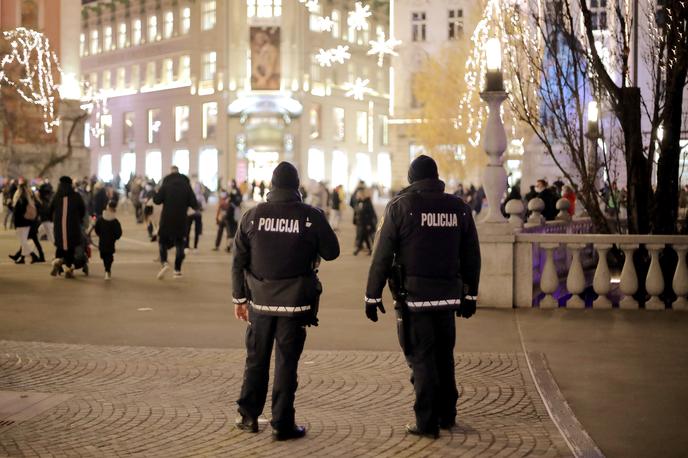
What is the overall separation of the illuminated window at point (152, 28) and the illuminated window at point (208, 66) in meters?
6.32

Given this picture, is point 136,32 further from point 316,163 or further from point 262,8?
point 316,163

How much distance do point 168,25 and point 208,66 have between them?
569cm

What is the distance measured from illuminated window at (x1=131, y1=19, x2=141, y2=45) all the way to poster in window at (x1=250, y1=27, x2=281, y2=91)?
11882 millimetres

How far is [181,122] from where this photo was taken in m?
70.4

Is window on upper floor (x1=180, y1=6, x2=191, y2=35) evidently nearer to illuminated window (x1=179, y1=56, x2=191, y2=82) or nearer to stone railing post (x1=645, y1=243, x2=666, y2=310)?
illuminated window (x1=179, y1=56, x2=191, y2=82)

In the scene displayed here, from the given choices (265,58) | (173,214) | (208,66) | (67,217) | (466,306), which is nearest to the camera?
(466,306)

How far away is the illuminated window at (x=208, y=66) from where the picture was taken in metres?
67.7

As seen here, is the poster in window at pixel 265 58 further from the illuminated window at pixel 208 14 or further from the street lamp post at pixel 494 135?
the street lamp post at pixel 494 135

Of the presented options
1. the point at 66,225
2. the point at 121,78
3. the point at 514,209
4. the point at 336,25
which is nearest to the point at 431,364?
the point at 514,209

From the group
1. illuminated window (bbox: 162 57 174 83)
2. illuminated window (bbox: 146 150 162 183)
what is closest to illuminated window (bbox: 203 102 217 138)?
illuminated window (bbox: 162 57 174 83)

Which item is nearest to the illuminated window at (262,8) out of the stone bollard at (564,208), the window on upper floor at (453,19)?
the window on upper floor at (453,19)

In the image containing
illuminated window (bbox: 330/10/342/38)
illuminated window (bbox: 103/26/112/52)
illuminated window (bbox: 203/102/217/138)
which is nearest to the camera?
illuminated window (bbox: 203/102/217/138)

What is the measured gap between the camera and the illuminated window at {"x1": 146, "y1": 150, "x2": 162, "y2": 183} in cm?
7300

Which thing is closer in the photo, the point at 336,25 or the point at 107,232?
the point at 107,232
